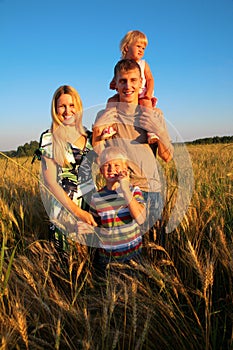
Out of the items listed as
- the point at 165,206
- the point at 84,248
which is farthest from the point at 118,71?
the point at 84,248

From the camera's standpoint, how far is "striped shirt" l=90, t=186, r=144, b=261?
5.60 feet

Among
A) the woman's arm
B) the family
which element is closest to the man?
the family

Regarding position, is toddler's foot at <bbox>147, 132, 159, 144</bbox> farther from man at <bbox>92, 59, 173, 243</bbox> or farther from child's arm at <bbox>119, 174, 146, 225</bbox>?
child's arm at <bbox>119, 174, 146, 225</bbox>

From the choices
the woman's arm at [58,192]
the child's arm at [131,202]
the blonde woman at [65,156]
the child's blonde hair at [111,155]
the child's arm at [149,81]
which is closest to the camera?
the child's arm at [131,202]

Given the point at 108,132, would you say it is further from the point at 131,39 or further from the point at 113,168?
the point at 131,39

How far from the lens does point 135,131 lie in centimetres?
199

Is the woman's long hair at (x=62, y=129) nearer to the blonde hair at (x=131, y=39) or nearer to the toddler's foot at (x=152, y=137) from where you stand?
the toddler's foot at (x=152, y=137)

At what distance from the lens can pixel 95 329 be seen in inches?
43.7

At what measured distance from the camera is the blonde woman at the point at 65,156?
2.05 metres

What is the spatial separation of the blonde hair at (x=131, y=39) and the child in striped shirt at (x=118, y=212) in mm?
1165

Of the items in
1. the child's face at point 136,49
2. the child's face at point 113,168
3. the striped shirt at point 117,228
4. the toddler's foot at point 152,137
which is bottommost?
the striped shirt at point 117,228

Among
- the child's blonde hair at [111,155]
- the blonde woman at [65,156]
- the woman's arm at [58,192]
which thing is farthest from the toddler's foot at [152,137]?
the woman's arm at [58,192]

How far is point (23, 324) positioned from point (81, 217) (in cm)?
103

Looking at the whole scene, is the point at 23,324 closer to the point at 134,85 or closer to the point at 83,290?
the point at 83,290
